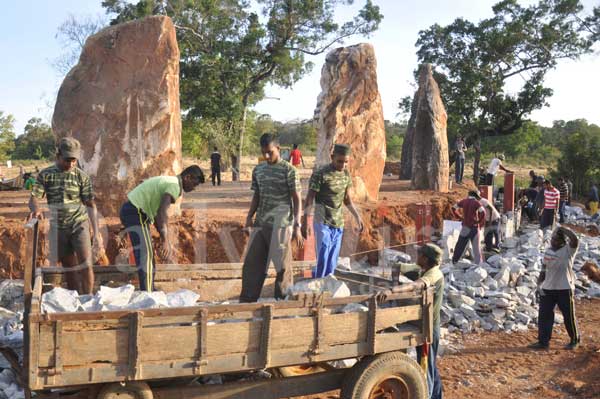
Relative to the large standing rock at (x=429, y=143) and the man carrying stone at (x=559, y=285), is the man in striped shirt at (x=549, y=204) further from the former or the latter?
the man carrying stone at (x=559, y=285)

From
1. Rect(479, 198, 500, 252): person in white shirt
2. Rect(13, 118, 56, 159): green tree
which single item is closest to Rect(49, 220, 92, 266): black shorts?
Rect(479, 198, 500, 252): person in white shirt

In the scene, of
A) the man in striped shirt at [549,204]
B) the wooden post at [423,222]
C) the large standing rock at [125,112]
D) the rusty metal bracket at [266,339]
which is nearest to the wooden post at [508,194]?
the man in striped shirt at [549,204]

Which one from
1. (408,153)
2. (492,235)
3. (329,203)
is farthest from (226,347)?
(408,153)

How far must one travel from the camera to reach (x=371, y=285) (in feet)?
16.5

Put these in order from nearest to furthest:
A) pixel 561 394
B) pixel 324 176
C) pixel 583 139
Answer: pixel 561 394 < pixel 324 176 < pixel 583 139

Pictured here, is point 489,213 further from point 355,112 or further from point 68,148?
point 68,148

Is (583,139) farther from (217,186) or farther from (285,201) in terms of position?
(285,201)

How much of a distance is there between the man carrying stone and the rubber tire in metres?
3.24

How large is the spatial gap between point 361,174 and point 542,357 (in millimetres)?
7039

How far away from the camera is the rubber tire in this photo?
407cm

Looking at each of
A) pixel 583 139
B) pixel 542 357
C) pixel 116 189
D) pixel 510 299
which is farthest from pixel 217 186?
pixel 583 139

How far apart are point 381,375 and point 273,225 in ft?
5.68

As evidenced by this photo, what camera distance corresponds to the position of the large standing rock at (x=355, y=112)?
42.4 ft

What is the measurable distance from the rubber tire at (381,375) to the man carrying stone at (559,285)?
3237 millimetres
